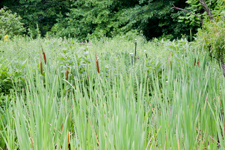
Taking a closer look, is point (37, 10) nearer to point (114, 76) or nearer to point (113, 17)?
point (113, 17)

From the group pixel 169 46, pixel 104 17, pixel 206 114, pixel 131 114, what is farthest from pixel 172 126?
pixel 104 17

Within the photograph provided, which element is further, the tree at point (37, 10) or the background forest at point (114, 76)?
the tree at point (37, 10)

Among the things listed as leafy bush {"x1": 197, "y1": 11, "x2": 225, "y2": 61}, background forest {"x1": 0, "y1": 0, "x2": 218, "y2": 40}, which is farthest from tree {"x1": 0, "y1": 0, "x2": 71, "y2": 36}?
leafy bush {"x1": 197, "y1": 11, "x2": 225, "y2": 61}

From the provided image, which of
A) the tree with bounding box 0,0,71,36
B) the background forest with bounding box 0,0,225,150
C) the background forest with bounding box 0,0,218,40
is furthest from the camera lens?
the tree with bounding box 0,0,71,36

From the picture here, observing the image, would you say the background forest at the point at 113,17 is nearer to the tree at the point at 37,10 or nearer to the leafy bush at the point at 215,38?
the tree at the point at 37,10

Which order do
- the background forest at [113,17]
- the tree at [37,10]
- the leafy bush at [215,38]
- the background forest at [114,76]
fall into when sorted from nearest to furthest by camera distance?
1. the background forest at [114,76]
2. the leafy bush at [215,38]
3. the background forest at [113,17]
4. the tree at [37,10]

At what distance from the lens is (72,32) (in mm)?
13805

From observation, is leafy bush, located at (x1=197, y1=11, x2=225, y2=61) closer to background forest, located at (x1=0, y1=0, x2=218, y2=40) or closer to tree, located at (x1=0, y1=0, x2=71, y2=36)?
background forest, located at (x1=0, y1=0, x2=218, y2=40)

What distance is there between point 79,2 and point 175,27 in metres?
6.46

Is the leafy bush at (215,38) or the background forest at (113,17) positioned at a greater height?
the background forest at (113,17)

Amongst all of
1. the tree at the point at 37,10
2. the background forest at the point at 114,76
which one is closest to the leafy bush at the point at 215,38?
the background forest at the point at 114,76

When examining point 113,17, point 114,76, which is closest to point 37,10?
point 113,17

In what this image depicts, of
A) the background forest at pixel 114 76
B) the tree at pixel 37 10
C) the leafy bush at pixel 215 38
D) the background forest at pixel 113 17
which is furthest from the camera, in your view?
the tree at pixel 37 10

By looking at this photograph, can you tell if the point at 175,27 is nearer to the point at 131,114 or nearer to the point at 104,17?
the point at 104,17
